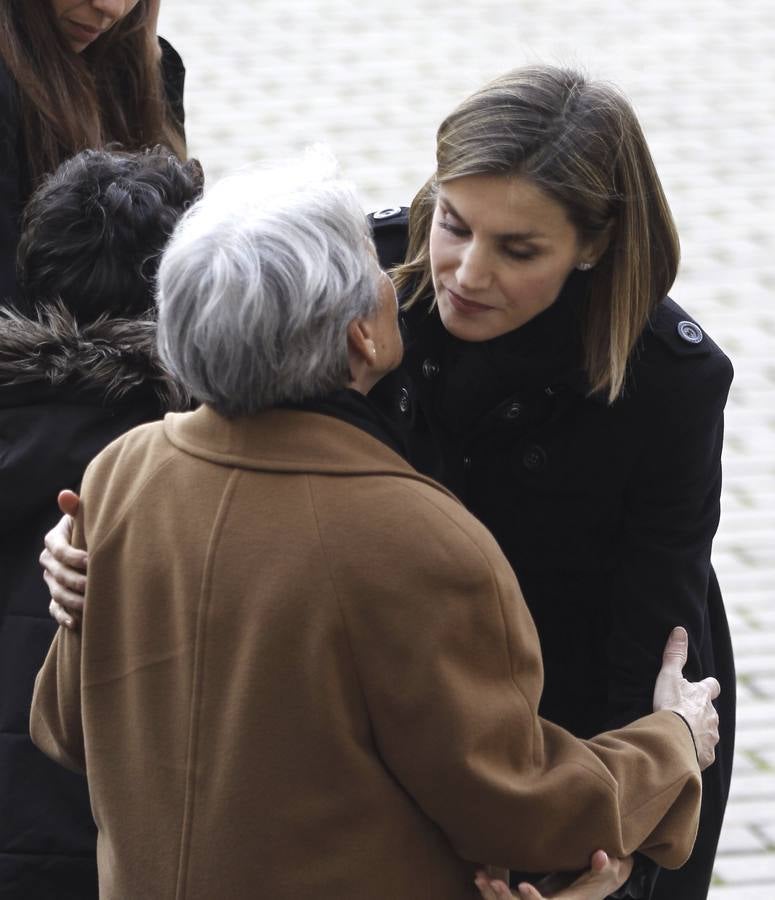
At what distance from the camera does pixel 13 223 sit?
258 cm

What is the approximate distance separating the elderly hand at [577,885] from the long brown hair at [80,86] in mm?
1526

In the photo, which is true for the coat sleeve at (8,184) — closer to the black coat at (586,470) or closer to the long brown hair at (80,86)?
the long brown hair at (80,86)

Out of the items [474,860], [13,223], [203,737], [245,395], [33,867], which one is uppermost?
[245,395]

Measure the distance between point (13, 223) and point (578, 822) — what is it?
1.43 metres

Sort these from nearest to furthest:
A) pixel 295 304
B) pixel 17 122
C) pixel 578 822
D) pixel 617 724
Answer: pixel 295 304, pixel 578 822, pixel 617 724, pixel 17 122

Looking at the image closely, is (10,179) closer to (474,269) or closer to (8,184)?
(8,184)

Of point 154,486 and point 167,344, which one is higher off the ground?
point 167,344

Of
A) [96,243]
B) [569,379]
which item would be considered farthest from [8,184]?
[569,379]

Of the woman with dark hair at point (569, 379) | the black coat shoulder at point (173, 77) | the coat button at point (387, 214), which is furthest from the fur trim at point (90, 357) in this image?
the black coat shoulder at point (173, 77)

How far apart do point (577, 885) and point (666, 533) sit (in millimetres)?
590

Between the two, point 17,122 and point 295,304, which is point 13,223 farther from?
point 295,304

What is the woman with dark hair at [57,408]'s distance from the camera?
2092 mm

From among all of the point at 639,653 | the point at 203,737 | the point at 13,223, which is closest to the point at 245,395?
the point at 203,737

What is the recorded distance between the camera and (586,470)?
2283 millimetres
